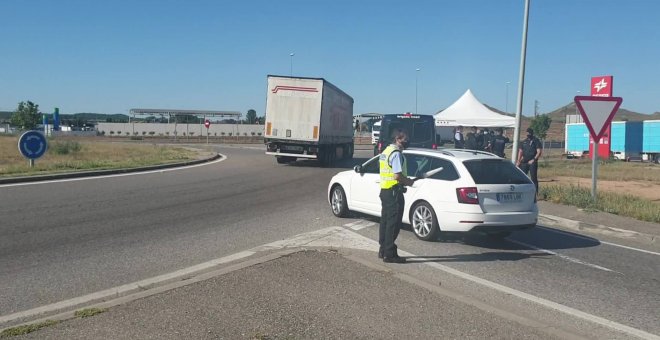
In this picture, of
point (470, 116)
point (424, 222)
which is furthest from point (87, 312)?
point (470, 116)

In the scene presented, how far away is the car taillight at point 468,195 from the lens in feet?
29.0

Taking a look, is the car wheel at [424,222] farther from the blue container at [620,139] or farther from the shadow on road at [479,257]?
the blue container at [620,139]

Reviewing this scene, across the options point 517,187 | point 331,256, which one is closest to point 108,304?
point 331,256

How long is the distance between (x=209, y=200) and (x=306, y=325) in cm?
928

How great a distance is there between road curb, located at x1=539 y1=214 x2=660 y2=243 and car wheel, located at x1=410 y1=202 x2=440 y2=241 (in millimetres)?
3569

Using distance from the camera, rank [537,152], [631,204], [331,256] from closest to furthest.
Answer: [331,256] < [631,204] < [537,152]

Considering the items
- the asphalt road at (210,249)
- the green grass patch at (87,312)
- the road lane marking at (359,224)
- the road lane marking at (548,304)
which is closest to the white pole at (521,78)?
the asphalt road at (210,249)

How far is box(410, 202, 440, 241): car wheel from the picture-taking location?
9070 millimetres

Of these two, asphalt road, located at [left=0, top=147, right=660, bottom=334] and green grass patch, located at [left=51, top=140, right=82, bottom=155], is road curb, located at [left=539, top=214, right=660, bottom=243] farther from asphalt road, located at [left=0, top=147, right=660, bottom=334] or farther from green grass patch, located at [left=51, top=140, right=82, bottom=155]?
green grass patch, located at [left=51, top=140, right=82, bottom=155]

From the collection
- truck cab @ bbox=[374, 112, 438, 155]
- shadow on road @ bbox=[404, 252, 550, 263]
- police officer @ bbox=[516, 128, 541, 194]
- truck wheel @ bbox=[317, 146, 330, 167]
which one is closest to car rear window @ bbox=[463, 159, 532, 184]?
shadow on road @ bbox=[404, 252, 550, 263]

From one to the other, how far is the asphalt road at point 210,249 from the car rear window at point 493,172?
3.23ft

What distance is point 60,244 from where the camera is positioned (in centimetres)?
850

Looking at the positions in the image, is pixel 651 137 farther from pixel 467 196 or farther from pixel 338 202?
pixel 467 196

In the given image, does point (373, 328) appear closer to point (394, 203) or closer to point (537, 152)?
point (394, 203)
